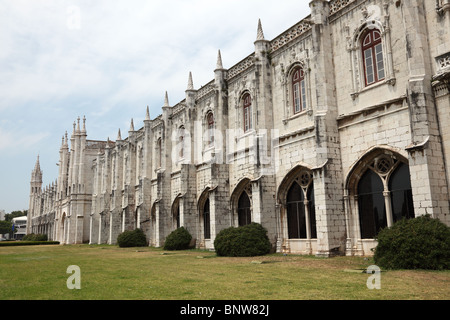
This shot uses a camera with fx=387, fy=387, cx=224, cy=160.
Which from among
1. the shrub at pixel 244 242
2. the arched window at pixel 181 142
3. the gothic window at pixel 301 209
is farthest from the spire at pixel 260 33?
the arched window at pixel 181 142

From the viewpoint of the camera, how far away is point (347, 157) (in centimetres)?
1656

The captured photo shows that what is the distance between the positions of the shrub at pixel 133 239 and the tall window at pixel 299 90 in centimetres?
1932

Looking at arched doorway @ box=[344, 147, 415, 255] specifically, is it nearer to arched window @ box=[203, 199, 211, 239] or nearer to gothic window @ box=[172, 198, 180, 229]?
arched window @ box=[203, 199, 211, 239]

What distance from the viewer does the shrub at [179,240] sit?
2556 centimetres

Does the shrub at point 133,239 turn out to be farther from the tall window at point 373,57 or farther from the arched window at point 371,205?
the tall window at point 373,57

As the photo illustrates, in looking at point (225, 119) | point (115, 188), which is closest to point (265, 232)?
point (225, 119)

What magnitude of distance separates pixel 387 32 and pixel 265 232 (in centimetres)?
1054

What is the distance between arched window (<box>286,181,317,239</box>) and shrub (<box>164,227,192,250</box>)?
28.4 ft

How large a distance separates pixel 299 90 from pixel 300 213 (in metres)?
6.22

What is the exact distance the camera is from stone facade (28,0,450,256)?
43.7 ft

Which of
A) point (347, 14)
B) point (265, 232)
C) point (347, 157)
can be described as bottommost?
point (265, 232)

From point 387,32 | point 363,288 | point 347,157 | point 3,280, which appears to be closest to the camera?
point 363,288

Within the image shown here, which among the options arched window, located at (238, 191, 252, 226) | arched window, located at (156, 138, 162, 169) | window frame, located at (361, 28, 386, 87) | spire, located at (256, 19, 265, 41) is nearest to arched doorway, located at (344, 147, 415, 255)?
window frame, located at (361, 28, 386, 87)
